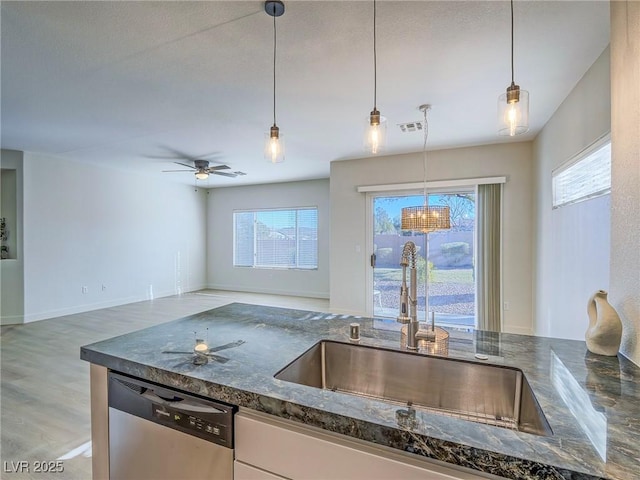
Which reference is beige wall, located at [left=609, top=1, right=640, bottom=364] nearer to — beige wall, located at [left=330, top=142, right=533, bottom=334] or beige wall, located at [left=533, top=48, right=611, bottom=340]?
beige wall, located at [left=533, top=48, right=611, bottom=340]

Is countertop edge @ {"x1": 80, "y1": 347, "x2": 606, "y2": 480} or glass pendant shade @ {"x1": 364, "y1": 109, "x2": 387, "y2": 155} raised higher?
glass pendant shade @ {"x1": 364, "y1": 109, "x2": 387, "y2": 155}

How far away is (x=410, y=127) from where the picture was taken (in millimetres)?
3863

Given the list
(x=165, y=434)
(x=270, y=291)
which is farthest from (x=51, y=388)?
(x=270, y=291)

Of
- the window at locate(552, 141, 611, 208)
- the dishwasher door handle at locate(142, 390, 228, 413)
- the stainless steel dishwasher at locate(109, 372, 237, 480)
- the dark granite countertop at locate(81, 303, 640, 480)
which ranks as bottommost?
the stainless steel dishwasher at locate(109, 372, 237, 480)

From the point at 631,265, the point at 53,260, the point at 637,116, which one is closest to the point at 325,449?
the point at 631,265

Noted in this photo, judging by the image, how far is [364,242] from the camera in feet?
17.8

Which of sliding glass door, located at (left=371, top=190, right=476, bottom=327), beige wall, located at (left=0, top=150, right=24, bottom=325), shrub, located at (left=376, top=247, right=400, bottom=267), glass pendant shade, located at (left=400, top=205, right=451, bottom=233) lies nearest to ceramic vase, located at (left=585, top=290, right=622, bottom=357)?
glass pendant shade, located at (left=400, top=205, right=451, bottom=233)

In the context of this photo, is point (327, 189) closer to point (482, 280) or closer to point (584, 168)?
point (482, 280)

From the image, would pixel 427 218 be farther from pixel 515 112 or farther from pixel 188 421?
pixel 188 421

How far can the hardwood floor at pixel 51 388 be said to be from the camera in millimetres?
2008

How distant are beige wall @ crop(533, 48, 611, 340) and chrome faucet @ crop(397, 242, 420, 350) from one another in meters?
1.69

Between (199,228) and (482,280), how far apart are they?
6.82 metres

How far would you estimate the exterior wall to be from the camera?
7262mm

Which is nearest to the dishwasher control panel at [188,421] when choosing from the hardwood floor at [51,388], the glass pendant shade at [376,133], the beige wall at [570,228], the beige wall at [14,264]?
the hardwood floor at [51,388]
